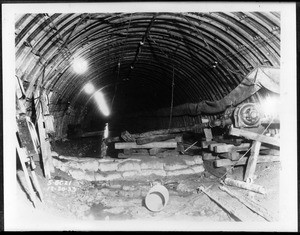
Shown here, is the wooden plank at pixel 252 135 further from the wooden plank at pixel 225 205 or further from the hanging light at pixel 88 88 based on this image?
the hanging light at pixel 88 88

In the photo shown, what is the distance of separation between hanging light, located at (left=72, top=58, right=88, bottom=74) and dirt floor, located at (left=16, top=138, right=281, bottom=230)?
10.3 feet

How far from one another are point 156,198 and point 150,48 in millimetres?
4696

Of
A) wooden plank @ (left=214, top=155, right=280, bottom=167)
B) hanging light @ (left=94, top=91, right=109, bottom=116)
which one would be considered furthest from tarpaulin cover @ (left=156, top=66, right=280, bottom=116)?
hanging light @ (left=94, top=91, right=109, bottom=116)

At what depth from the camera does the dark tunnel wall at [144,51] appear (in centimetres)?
554

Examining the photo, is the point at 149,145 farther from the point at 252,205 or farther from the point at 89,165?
the point at 252,205

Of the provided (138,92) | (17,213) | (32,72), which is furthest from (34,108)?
(138,92)

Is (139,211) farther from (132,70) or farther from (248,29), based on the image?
(132,70)

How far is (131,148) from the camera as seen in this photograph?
7305 millimetres

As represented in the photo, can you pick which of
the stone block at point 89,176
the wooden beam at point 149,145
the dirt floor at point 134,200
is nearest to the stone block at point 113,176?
the dirt floor at point 134,200

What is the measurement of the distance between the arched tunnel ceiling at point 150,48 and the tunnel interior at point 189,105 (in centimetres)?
3

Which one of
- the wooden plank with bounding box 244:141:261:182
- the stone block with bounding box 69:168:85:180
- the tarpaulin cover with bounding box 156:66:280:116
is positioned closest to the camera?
the tarpaulin cover with bounding box 156:66:280:116

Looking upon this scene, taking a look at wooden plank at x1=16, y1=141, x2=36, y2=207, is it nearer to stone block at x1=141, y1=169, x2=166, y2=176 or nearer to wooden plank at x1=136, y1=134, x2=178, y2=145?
stone block at x1=141, y1=169, x2=166, y2=176

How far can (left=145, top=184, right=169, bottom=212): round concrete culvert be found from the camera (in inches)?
207

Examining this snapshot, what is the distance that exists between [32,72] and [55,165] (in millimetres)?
2098
